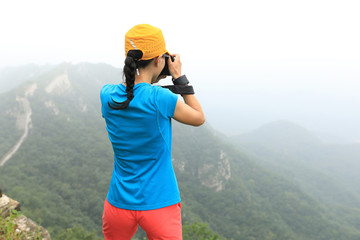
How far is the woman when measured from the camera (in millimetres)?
1522

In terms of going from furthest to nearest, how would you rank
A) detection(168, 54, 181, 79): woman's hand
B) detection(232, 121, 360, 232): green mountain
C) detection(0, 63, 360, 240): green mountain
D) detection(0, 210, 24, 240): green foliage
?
detection(232, 121, 360, 232): green mountain
detection(0, 63, 360, 240): green mountain
detection(0, 210, 24, 240): green foliage
detection(168, 54, 181, 79): woman's hand

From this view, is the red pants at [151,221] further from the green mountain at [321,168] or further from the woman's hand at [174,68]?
the green mountain at [321,168]

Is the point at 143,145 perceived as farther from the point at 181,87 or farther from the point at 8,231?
the point at 8,231

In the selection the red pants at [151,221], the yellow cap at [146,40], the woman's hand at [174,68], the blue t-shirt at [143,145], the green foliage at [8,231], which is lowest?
the green foliage at [8,231]

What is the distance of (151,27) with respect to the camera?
1.65 metres

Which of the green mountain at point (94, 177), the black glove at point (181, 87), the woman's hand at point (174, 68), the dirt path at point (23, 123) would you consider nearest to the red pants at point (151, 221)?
the black glove at point (181, 87)

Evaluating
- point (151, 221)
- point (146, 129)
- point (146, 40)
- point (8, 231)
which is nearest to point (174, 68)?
point (146, 40)

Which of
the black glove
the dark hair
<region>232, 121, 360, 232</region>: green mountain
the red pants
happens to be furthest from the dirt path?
<region>232, 121, 360, 232</region>: green mountain

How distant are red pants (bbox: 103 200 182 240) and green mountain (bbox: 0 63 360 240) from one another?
116 feet

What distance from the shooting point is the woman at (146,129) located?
59.9 inches

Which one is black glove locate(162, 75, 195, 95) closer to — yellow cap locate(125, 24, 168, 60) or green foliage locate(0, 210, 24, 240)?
yellow cap locate(125, 24, 168, 60)

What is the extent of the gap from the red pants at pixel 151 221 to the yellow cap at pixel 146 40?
1.09 m

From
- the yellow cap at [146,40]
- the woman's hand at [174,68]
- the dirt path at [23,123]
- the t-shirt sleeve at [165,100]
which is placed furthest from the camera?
the dirt path at [23,123]

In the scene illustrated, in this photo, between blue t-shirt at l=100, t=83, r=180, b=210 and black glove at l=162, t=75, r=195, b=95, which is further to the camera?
black glove at l=162, t=75, r=195, b=95
